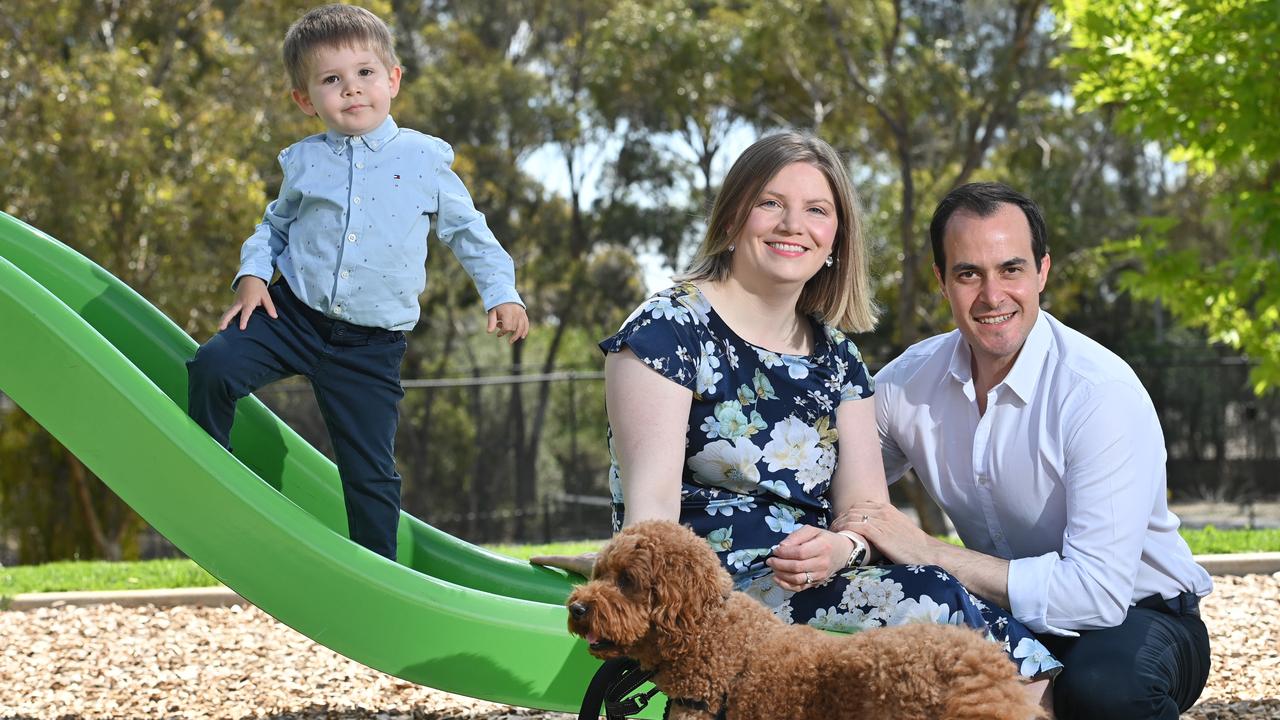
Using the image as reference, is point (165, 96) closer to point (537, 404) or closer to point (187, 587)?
point (537, 404)

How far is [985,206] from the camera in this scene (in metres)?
3.06

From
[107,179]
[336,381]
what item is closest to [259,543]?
[336,381]

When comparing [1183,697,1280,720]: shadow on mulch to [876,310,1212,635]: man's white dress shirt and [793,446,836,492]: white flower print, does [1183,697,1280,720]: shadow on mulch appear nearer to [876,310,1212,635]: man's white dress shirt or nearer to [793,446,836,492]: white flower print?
[876,310,1212,635]: man's white dress shirt

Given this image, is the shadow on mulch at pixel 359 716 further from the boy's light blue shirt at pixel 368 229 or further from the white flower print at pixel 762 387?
the white flower print at pixel 762 387

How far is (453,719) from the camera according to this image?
14.6ft

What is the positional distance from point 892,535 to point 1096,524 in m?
0.47

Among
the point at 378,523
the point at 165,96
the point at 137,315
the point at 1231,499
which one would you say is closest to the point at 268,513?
the point at 378,523

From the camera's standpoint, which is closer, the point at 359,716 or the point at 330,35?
the point at 330,35

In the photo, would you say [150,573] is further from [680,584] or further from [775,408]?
[680,584]

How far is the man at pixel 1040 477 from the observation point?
2832mm

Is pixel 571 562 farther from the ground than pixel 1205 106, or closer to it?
closer to it

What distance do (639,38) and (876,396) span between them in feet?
55.6

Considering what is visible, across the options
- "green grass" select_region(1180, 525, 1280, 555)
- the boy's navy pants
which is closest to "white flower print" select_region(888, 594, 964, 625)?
the boy's navy pants

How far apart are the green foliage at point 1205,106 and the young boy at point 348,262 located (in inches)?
187
